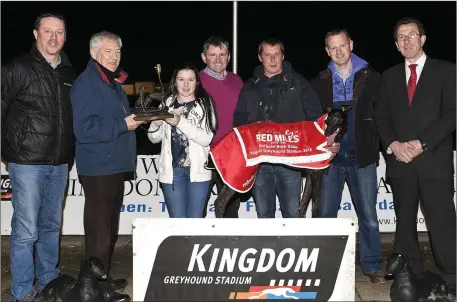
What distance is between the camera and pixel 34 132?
378 centimetres

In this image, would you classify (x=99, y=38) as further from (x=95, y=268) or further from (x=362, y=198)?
(x=362, y=198)

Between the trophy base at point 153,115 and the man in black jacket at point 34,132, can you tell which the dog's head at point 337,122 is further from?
the man in black jacket at point 34,132

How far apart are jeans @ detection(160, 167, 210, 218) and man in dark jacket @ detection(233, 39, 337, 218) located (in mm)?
486

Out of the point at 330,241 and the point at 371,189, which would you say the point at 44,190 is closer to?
the point at 330,241

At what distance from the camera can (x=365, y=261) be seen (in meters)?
4.45

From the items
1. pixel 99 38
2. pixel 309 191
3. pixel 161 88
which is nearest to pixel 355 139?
pixel 309 191

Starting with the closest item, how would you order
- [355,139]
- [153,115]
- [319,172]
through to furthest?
1. [153,115]
2. [319,172]
3. [355,139]

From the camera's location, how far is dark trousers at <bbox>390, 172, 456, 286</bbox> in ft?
12.8

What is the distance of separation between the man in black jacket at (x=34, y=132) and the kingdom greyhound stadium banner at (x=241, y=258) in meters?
0.85

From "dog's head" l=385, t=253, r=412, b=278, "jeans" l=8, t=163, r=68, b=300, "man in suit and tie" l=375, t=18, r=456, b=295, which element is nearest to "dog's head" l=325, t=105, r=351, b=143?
"man in suit and tie" l=375, t=18, r=456, b=295

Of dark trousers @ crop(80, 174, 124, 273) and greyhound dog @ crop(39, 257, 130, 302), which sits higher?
dark trousers @ crop(80, 174, 124, 273)

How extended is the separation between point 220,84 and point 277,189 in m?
0.90

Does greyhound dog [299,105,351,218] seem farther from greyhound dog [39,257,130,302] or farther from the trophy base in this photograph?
greyhound dog [39,257,130,302]

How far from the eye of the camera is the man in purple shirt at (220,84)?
4344mm
